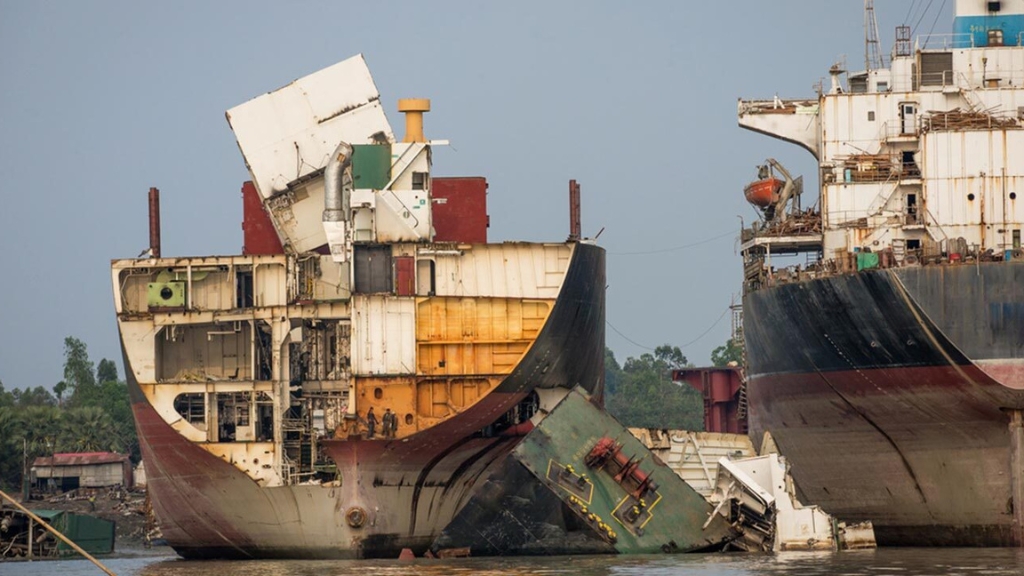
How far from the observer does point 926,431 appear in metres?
44.5

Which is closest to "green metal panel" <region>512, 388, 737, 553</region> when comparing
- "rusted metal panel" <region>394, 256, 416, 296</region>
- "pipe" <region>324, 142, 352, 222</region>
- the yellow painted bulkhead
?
the yellow painted bulkhead

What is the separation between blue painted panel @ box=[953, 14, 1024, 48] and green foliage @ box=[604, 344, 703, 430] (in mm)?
82352

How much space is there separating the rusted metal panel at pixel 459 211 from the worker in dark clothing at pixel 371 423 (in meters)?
6.16

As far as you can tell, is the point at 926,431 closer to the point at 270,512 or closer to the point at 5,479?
the point at 270,512

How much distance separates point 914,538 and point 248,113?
732 inches

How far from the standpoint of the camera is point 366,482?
140 ft

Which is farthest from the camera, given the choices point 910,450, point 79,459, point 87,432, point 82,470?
point 87,432

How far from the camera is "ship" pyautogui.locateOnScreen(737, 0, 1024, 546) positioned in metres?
43.5

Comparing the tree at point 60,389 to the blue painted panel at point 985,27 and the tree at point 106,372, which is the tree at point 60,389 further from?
the blue painted panel at point 985,27

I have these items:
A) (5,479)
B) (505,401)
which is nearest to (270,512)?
(505,401)

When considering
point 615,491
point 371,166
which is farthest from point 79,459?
point 615,491

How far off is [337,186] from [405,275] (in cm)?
265

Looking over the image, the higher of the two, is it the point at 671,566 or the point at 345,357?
the point at 345,357

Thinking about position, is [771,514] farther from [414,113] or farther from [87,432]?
[87,432]
